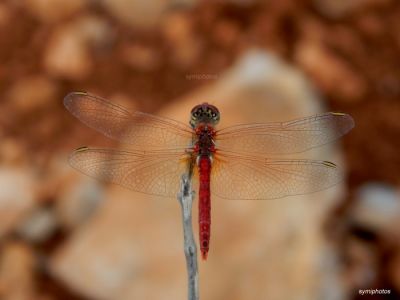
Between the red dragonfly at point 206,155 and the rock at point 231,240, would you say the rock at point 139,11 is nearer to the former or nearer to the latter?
the rock at point 231,240

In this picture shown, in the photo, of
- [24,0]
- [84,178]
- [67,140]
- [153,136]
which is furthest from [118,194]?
[24,0]

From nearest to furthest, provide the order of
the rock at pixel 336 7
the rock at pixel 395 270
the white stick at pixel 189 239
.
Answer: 1. the white stick at pixel 189 239
2. the rock at pixel 395 270
3. the rock at pixel 336 7

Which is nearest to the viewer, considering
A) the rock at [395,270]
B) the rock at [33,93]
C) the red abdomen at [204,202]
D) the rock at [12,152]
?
the red abdomen at [204,202]

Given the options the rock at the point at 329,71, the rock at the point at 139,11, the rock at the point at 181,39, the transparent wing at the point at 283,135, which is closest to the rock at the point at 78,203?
the rock at the point at 181,39

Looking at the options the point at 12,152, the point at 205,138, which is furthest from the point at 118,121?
the point at 12,152

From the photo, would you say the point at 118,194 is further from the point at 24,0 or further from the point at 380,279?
the point at 24,0

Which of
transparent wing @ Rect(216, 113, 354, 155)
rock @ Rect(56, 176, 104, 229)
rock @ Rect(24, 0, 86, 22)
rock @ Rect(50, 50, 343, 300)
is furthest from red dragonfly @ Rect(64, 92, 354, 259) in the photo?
rock @ Rect(24, 0, 86, 22)
